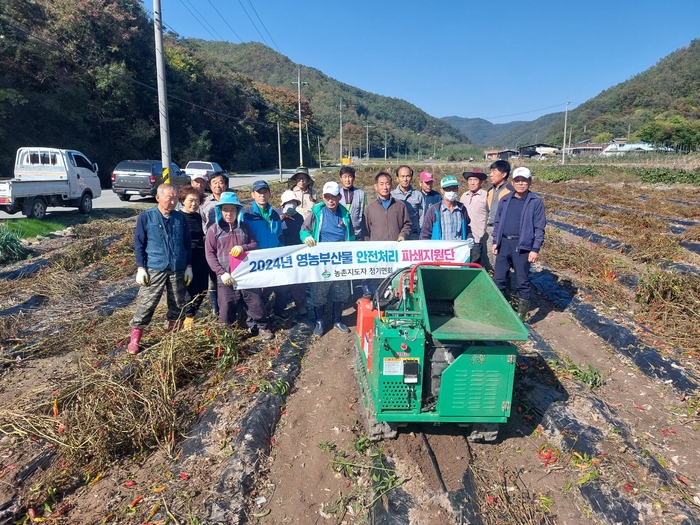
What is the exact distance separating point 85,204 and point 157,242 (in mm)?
11164

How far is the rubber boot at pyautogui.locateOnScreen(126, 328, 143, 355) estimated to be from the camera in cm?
459

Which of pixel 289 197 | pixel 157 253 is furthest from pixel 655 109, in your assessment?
pixel 157 253

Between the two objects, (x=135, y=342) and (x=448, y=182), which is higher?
(x=448, y=182)

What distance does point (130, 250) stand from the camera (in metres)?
9.14

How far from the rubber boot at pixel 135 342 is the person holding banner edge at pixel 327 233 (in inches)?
78.3

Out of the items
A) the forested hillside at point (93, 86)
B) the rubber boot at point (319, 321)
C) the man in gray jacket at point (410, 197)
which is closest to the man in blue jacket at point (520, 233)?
the man in gray jacket at point (410, 197)

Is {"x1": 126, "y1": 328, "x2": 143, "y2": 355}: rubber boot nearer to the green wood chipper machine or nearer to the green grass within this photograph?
the green wood chipper machine

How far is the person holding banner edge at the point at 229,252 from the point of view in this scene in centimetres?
482

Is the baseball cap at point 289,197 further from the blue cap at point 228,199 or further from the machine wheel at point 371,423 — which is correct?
the machine wheel at point 371,423

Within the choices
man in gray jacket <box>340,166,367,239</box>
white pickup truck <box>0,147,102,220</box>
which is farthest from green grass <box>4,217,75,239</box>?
man in gray jacket <box>340,166,367,239</box>

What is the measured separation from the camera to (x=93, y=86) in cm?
2747

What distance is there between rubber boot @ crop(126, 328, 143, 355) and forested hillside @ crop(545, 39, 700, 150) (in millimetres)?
79989

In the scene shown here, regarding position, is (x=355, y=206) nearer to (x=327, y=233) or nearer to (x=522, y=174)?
(x=327, y=233)

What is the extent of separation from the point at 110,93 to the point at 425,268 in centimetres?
3091
